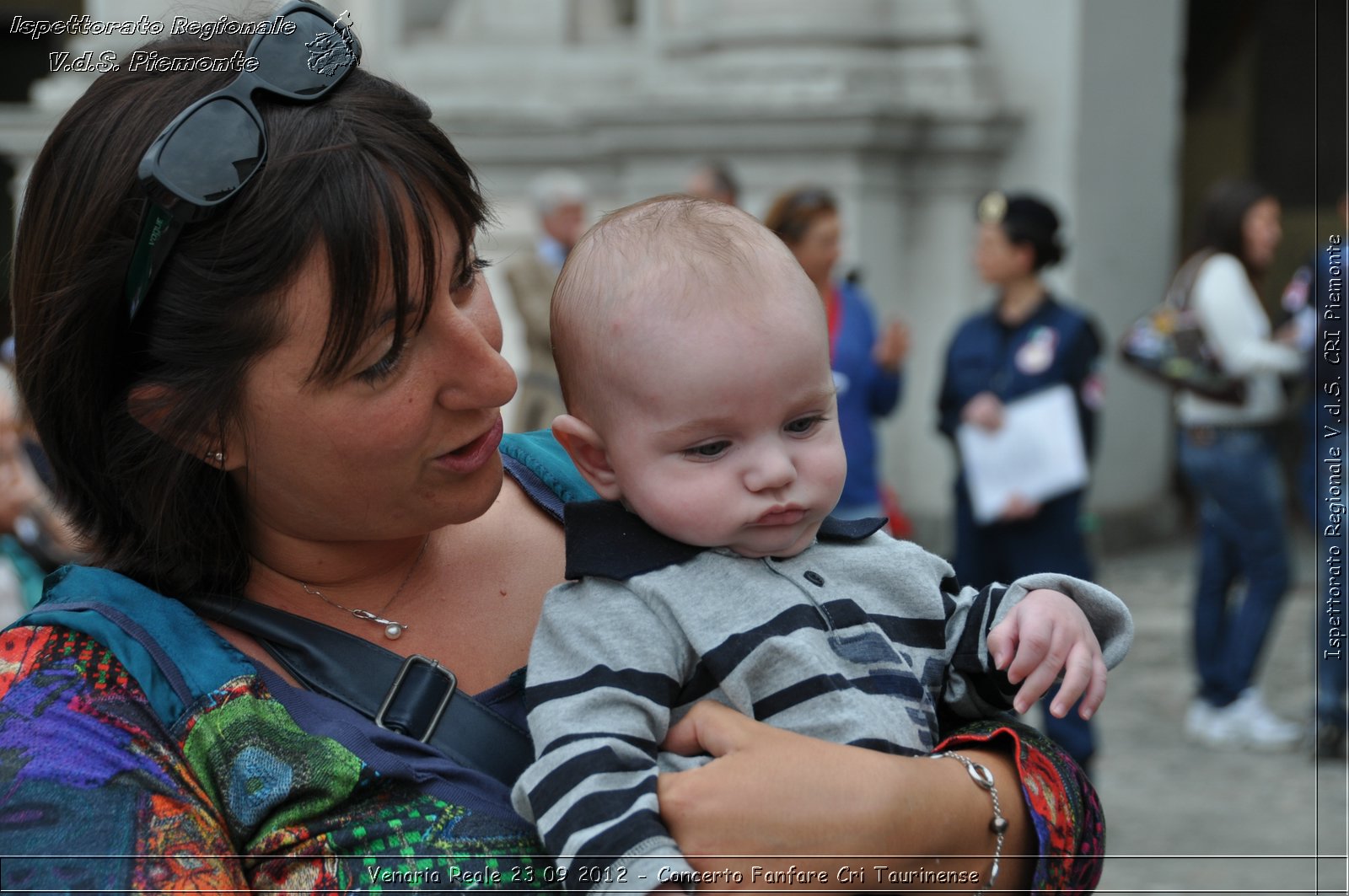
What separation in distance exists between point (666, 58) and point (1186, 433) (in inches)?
163

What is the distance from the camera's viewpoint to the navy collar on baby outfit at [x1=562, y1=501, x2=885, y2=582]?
1.85 metres

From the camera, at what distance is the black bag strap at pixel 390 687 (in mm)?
1803

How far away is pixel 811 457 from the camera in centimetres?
186

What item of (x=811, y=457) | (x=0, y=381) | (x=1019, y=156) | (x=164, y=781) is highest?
(x=811, y=457)

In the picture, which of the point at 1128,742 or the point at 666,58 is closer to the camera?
the point at 1128,742

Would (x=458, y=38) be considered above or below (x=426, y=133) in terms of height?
below

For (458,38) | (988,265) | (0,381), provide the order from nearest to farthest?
1. (0,381)
2. (988,265)
3. (458,38)

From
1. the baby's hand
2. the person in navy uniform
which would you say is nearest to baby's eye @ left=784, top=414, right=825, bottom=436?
the baby's hand

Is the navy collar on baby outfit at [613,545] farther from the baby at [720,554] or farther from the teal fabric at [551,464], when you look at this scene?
the teal fabric at [551,464]

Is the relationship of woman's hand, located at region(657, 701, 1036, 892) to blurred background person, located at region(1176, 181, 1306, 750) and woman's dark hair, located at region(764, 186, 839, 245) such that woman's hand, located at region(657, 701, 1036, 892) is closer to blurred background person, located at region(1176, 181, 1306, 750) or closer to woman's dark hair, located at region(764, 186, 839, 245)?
woman's dark hair, located at region(764, 186, 839, 245)

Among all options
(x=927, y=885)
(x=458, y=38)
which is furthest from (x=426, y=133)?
(x=458, y=38)

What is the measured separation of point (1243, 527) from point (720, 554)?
18.0 ft

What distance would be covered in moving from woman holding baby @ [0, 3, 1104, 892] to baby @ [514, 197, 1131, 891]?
8 centimetres

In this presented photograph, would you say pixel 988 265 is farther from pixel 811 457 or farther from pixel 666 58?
pixel 811 457
